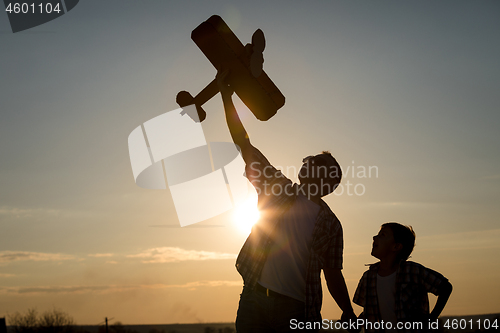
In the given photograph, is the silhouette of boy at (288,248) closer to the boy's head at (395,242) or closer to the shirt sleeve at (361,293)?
the shirt sleeve at (361,293)

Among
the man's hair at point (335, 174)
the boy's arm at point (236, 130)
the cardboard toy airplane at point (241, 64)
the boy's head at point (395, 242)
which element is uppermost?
the cardboard toy airplane at point (241, 64)

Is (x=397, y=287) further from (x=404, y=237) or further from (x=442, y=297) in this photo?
(x=404, y=237)

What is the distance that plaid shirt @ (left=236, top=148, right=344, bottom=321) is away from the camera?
2945mm

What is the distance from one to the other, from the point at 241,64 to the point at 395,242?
250cm

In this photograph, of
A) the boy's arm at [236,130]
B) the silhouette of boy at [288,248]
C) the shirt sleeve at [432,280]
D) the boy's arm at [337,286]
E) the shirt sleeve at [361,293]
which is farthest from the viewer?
the shirt sleeve at [361,293]

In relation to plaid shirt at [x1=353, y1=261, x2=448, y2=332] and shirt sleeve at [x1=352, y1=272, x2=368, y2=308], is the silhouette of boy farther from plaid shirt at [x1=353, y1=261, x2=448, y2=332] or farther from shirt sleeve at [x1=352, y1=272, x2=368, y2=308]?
shirt sleeve at [x1=352, y1=272, x2=368, y2=308]

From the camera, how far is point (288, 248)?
2955 millimetres

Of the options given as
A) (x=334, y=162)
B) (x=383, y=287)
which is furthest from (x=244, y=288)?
(x=383, y=287)

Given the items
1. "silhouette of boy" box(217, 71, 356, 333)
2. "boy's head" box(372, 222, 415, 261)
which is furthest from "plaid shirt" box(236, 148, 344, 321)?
"boy's head" box(372, 222, 415, 261)

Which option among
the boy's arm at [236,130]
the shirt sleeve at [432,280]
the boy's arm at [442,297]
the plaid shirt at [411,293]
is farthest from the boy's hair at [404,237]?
the boy's arm at [236,130]

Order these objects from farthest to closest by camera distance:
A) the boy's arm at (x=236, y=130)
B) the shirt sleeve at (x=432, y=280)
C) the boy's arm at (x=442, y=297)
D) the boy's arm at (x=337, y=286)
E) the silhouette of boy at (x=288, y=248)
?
1. the shirt sleeve at (x=432, y=280)
2. the boy's arm at (x=442, y=297)
3. the boy's arm at (x=337, y=286)
4. the boy's arm at (x=236, y=130)
5. the silhouette of boy at (x=288, y=248)

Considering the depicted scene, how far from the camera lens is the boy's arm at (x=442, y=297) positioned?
13.0ft

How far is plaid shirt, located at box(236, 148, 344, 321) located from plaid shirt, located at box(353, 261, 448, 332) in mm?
1338

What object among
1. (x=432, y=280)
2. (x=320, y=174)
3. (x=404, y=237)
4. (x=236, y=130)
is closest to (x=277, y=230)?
(x=320, y=174)
